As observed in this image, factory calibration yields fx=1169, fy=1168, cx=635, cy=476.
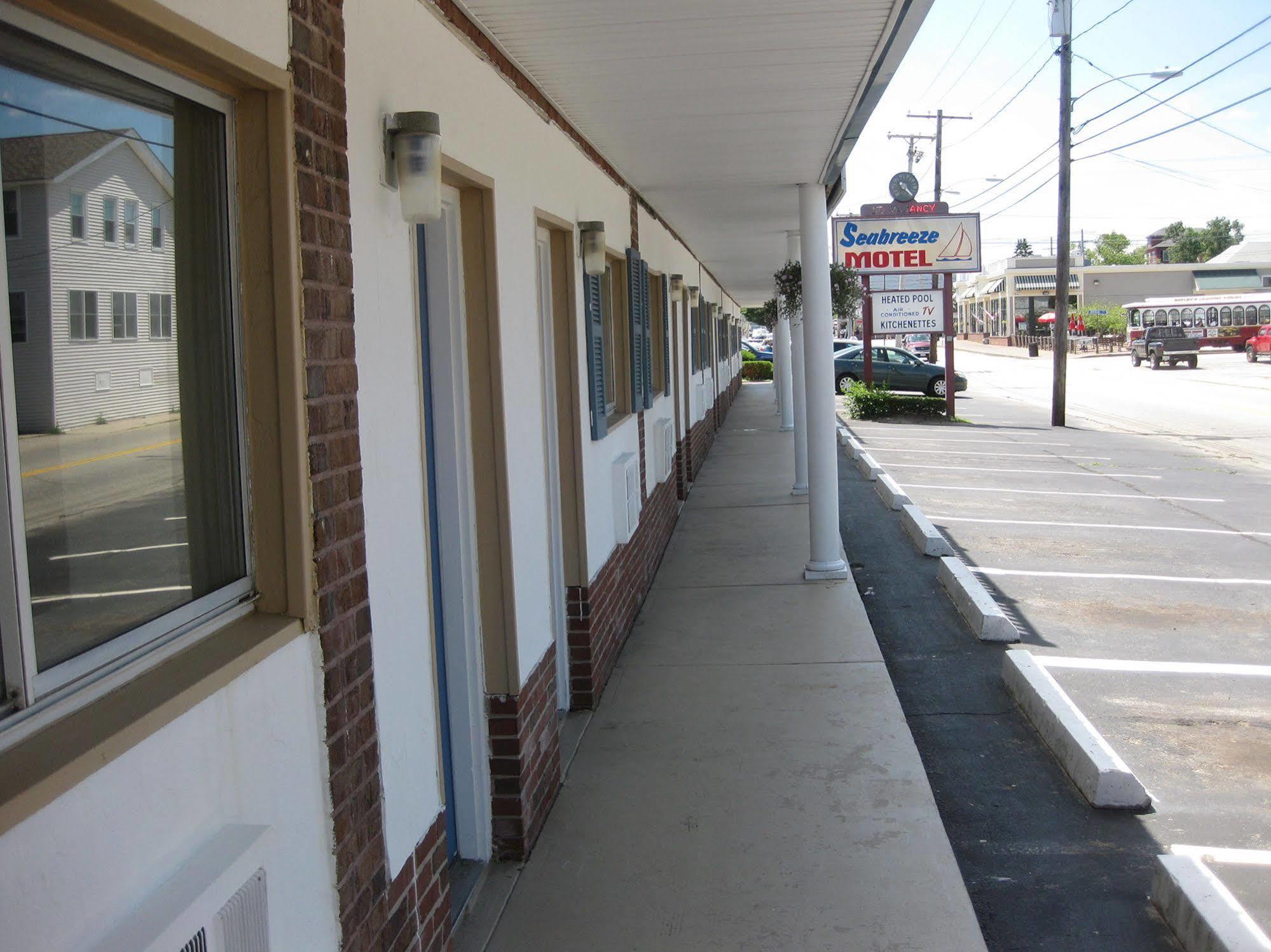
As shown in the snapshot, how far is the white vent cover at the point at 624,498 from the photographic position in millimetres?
6875

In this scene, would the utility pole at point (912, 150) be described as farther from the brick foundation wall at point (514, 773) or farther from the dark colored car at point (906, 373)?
the brick foundation wall at point (514, 773)

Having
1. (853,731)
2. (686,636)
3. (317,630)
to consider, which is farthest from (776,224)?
(317,630)

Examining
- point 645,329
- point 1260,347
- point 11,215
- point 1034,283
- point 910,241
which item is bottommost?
point 11,215

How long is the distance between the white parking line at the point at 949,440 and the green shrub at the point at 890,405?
3.24m

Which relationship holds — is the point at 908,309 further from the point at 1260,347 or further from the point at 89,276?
the point at 1260,347

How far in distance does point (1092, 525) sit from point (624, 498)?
605 centimetres

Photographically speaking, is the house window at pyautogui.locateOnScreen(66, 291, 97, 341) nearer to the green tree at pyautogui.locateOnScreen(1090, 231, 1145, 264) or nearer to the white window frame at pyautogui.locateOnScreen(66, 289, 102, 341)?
the white window frame at pyautogui.locateOnScreen(66, 289, 102, 341)

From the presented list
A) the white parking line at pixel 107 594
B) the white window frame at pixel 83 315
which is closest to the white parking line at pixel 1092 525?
the white parking line at pixel 107 594

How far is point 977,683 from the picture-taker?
6.36 metres

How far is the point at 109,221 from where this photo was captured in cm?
196

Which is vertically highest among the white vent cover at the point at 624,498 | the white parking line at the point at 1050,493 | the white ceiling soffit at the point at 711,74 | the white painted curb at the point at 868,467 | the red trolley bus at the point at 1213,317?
the red trolley bus at the point at 1213,317

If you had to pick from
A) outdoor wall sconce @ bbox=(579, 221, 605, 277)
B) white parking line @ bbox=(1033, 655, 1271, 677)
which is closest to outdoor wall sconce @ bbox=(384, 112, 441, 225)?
outdoor wall sconce @ bbox=(579, 221, 605, 277)

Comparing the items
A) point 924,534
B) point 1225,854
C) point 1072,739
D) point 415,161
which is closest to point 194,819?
point 415,161

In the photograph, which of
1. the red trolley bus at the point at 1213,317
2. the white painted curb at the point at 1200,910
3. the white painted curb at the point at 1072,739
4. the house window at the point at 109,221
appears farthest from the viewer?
the red trolley bus at the point at 1213,317
